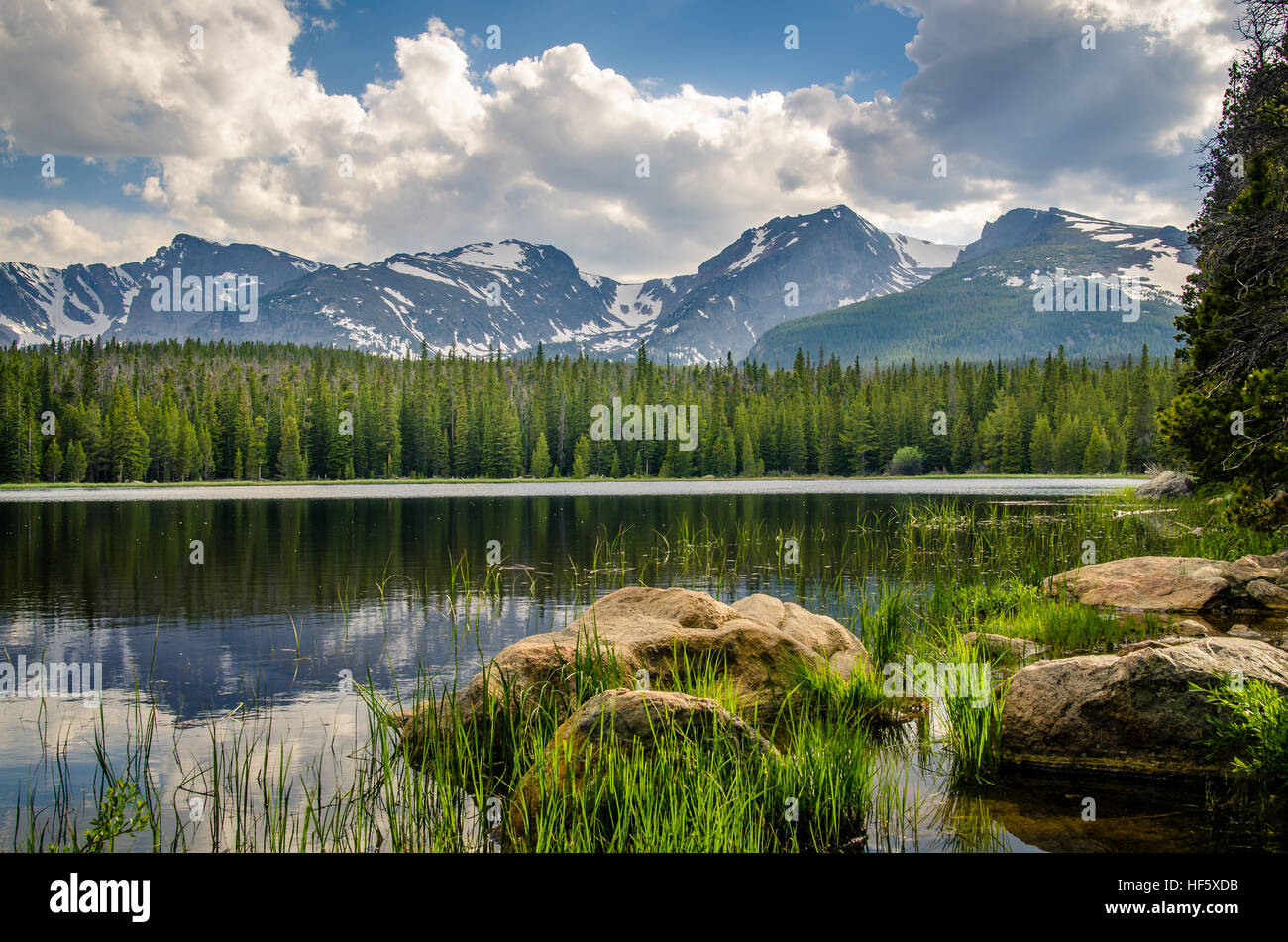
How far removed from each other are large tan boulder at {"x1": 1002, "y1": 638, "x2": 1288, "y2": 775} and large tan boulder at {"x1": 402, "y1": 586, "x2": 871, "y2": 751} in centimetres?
299

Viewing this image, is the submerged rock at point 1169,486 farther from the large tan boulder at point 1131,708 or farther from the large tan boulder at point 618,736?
the large tan boulder at point 618,736

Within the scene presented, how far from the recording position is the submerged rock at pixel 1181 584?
16750 mm

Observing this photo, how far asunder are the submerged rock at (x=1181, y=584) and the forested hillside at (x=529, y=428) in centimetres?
11025

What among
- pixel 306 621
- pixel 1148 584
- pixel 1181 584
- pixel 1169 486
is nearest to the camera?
pixel 1181 584

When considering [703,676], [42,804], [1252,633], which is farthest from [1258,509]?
[42,804]

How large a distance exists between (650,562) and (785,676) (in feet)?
52.6

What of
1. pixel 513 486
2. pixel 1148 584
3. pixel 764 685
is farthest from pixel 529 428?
pixel 764 685

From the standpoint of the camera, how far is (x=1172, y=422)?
64.2ft

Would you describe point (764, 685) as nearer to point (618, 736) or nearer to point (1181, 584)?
point (618, 736)

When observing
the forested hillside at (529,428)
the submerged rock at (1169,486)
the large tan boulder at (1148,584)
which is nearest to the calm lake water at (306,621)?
the large tan boulder at (1148,584)

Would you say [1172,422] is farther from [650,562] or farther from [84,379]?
[84,379]

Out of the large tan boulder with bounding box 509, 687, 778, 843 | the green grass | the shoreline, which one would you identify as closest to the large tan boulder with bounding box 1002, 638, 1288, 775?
the green grass

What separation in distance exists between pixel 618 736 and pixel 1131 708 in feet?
17.9

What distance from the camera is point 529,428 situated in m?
147
